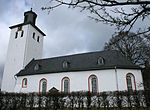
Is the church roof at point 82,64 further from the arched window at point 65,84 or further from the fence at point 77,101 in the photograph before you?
the fence at point 77,101

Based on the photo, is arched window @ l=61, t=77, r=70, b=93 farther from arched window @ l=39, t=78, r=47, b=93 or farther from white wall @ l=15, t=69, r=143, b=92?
arched window @ l=39, t=78, r=47, b=93

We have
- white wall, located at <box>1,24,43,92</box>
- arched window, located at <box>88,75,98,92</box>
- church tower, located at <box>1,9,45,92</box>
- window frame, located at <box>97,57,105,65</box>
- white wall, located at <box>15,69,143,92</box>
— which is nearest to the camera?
white wall, located at <box>15,69,143,92</box>

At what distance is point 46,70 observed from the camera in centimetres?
2072

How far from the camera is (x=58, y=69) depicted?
20.0 metres

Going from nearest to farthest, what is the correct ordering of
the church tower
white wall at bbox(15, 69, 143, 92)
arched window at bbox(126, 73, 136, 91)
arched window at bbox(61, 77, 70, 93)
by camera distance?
white wall at bbox(15, 69, 143, 92)
arched window at bbox(126, 73, 136, 91)
arched window at bbox(61, 77, 70, 93)
the church tower

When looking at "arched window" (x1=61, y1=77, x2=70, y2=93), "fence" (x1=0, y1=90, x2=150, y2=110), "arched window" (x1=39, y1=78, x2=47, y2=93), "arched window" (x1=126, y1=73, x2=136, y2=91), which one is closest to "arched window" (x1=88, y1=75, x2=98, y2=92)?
"arched window" (x1=61, y1=77, x2=70, y2=93)

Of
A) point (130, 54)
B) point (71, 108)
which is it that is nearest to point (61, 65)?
point (71, 108)

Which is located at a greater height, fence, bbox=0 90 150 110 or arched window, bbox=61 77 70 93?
arched window, bbox=61 77 70 93

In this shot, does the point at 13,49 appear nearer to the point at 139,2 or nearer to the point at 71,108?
the point at 71,108

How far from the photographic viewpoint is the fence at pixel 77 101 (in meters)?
10.6

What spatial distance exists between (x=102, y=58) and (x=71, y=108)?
9.15 m

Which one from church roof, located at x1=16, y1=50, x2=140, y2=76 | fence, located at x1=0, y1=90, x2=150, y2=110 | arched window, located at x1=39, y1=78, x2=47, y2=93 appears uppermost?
church roof, located at x1=16, y1=50, x2=140, y2=76

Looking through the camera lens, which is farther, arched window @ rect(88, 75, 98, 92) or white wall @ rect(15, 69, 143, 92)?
arched window @ rect(88, 75, 98, 92)

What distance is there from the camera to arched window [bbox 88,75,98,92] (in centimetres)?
1739
